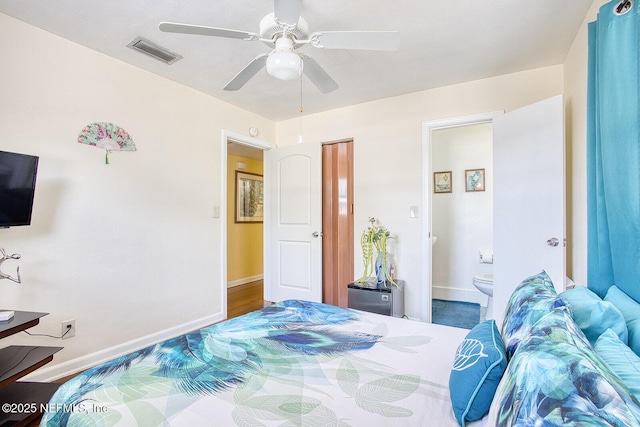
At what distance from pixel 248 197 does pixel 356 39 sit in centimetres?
415

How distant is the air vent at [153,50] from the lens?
2.22 meters

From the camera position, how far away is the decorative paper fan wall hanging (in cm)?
229

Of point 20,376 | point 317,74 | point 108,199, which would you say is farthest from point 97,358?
point 317,74

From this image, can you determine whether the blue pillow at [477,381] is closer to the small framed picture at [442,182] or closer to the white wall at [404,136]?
the white wall at [404,136]

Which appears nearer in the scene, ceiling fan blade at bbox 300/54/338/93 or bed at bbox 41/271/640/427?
bed at bbox 41/271/640/427

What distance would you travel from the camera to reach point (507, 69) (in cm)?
266

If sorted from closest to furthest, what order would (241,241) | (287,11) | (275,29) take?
(287,11) < (275,29) < (241,241)

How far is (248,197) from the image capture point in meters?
5.41

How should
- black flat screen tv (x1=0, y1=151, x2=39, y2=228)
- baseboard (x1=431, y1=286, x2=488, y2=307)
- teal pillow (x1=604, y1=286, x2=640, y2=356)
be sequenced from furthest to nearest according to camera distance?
baseboard (x1=431, y1=286, x2=488, y2=307) → black flat screen tv (x1=0, y1=151, x2=39, y2=228) → teal pillow (x1=604, y1=286, x2=640, y2=356)

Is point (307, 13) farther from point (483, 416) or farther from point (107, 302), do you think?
point (107, 302)

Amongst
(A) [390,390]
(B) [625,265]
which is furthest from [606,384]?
(B) [625,265]

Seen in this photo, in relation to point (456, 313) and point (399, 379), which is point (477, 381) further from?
point (456, 313)

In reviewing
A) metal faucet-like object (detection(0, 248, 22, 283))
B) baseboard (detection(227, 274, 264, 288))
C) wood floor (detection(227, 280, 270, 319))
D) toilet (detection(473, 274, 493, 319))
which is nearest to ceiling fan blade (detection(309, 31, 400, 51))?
metal faucet-like object (detection(0, 248, 22, 283))

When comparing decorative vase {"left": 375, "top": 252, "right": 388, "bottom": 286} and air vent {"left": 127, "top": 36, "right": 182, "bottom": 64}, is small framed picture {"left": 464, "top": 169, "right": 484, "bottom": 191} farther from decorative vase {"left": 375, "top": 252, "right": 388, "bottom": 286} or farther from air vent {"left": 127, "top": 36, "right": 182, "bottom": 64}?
air vent {"left": 127, "top": 36, "right": 182, "bottom": 64}
